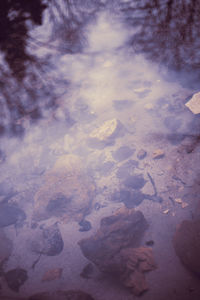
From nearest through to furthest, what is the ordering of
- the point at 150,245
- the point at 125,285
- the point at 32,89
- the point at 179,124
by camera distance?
the point at 125,285
the point at 150,245
the point at 179,124
the point at 32,89

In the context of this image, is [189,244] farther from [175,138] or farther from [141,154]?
[175,138]

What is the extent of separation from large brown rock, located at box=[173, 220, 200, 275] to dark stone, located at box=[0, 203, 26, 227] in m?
2.34

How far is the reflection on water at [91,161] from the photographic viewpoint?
6.92ft

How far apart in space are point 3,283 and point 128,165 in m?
2.41

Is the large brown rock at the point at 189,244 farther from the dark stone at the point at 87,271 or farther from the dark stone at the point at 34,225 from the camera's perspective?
the dark stone at the point at 34,225

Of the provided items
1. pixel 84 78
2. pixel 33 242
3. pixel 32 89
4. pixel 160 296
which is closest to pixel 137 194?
pixel 160 296

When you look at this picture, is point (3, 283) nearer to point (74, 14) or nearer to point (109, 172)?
point (109, 172)

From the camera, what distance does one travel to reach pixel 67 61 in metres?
4.42

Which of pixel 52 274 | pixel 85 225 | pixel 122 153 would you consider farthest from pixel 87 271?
pixel 122 153

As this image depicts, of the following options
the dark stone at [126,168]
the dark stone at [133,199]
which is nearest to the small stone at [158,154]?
the dark stone at [126,168]

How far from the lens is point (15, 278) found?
6.90ft

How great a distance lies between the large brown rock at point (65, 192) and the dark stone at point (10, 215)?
0.26 meters

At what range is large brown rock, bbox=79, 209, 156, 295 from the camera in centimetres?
188

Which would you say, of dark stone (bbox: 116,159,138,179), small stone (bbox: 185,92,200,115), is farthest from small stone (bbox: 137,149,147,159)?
small stone (bbox: 185,92,200,115)
